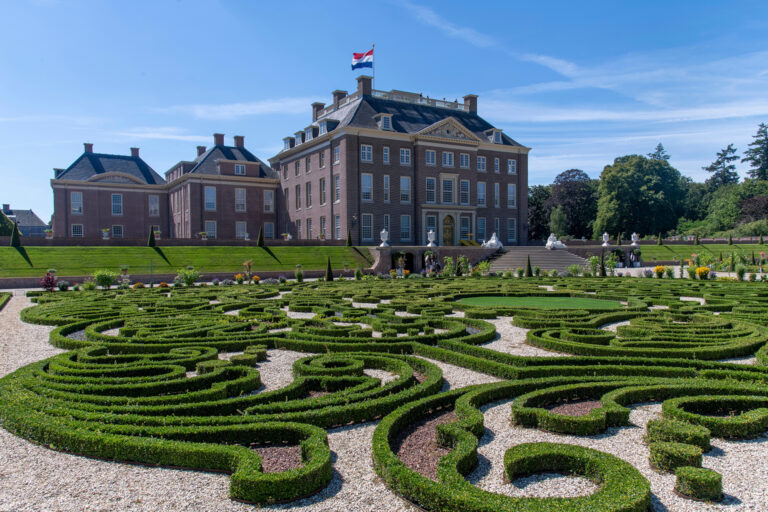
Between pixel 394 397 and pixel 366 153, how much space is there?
3969 cm

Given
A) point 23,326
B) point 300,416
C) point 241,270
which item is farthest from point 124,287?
point 300,416

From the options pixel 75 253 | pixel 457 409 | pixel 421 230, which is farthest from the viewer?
pixel 421 230

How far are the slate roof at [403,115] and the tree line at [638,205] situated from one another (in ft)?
63.7

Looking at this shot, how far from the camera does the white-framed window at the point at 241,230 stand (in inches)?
2061

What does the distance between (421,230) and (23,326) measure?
36.8 metres

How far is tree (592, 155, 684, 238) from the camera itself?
6344 centimetres

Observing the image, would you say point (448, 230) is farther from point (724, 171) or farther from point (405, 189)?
point (724, 171)

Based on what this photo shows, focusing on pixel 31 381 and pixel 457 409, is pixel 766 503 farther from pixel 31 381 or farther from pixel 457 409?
pixel 31 381

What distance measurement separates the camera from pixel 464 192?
48.9 m

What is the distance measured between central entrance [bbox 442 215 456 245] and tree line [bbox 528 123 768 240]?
2268cm

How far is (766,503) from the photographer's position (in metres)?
3.56

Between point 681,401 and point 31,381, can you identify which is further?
point 31,381

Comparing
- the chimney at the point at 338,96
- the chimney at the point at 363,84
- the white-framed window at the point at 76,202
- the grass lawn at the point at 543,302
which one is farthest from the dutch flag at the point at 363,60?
the grass lawn at the point at 543,302

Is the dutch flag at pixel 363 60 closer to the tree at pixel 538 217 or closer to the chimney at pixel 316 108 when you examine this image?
the chimney at pixel 316 108
